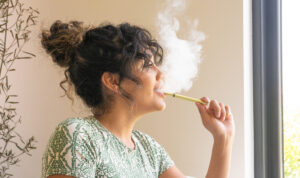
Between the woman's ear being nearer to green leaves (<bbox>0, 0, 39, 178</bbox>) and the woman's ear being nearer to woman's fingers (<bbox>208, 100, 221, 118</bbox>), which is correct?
woman's fingers (<bbox>208, 100, 221, 118</bbox>)

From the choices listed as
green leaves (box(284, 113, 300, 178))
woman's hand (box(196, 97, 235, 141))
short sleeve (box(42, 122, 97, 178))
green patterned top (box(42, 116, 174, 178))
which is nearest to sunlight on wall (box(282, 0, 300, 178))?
green leaves (box(284, 113, 300, 178))

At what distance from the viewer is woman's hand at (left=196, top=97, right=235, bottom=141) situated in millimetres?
1600

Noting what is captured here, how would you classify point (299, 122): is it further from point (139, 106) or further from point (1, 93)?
point (1, 93)

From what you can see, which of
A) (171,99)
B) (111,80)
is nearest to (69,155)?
(111,80)

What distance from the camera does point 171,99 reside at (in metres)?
2.41

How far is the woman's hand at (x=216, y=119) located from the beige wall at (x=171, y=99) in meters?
0.60

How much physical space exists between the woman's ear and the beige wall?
524 millimetres

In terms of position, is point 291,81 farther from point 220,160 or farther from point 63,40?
point 63,40

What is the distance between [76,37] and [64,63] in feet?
0.34

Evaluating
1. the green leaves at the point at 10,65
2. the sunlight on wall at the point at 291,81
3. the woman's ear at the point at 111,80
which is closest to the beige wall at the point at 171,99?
the green leaves at the point at 10,65

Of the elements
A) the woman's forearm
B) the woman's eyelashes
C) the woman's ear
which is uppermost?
the woman's eyelashes

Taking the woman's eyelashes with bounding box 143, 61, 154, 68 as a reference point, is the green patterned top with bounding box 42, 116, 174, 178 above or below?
below

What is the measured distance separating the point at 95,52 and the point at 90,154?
1.13 feet

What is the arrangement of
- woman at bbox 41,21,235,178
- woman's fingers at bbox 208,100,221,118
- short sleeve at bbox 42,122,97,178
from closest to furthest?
1. short sleeve at bbox 42,122,97,178
2. woman at bbox 41,21,235,178
3. woman's fingers at bbox 208,100,221,118
